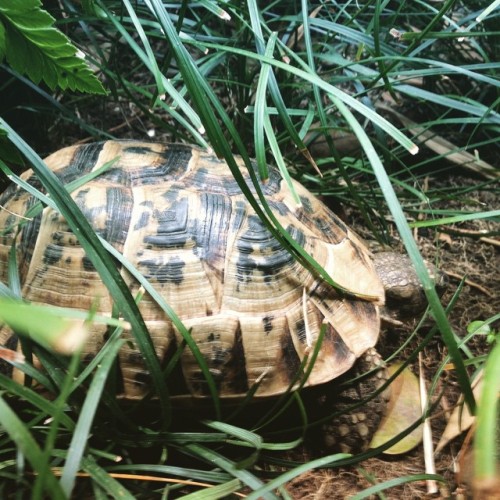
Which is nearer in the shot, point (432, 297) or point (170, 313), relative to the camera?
point (432, 297)

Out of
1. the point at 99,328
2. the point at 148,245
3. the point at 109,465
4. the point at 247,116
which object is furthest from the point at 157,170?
the point at 109,465

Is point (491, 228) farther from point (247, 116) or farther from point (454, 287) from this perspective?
point (247, 116)

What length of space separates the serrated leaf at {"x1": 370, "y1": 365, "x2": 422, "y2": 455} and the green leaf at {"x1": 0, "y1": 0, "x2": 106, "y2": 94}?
1.23 metres

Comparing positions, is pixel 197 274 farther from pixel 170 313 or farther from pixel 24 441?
pixel 24 441

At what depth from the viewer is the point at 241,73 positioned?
6.58ft

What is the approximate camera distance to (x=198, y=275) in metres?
1.41

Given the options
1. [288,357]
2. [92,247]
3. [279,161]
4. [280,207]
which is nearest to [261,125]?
[279,161]

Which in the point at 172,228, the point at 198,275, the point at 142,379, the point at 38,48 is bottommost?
the point at 142,379

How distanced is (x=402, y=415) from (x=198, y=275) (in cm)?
76

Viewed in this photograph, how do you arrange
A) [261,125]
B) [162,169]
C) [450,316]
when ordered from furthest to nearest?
1. [450,316]
2. [162,169]
3. [261,125]

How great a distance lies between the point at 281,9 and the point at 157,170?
4.65 ft

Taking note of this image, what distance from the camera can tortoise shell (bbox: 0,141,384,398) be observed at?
1.40 m

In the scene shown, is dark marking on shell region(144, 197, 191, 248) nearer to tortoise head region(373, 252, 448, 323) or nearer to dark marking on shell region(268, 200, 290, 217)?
dark marking on shell region(268, 200, 290, 217)

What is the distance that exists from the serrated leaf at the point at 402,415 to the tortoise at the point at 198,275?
0.08 meters
